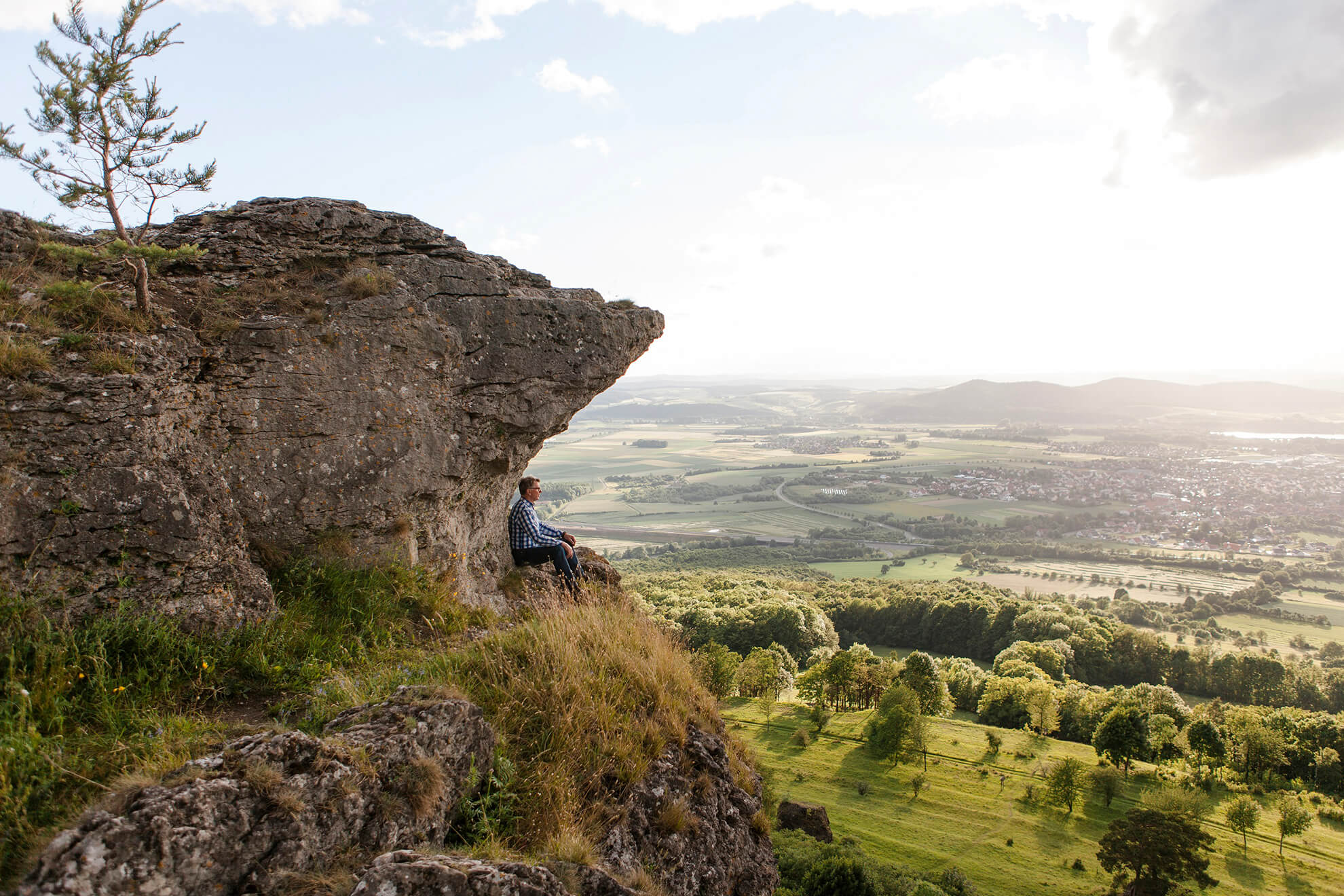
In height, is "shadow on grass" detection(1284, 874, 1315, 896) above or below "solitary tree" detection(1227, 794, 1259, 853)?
below

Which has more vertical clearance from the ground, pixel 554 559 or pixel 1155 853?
pixel 554 559

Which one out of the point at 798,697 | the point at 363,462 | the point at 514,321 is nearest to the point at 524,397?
the point at 514,321

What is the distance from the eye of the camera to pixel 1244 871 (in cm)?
3697

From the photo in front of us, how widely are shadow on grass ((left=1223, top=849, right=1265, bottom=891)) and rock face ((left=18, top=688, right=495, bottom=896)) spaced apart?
50.8 metres

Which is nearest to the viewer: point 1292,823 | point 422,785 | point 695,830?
point 422,785

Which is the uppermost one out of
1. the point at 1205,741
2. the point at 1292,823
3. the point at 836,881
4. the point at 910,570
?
the point at 836,881

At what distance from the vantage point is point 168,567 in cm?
679

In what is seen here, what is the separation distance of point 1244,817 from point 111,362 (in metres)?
58.1

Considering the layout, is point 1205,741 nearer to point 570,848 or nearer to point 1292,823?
point 1292,823

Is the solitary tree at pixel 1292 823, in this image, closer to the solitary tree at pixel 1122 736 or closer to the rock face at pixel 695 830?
the solitary tree at pixel 1122 736

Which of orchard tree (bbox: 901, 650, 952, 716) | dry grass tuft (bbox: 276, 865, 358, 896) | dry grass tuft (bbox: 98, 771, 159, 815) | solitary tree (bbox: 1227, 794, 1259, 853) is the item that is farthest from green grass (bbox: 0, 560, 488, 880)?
orchard tree (bbox: 901, 650, 952, 716)

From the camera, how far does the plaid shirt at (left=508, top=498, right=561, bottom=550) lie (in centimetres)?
1223

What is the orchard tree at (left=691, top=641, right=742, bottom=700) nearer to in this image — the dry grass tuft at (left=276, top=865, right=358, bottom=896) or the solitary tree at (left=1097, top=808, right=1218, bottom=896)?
the dry grass tuft at (left=276, top=865, right=358, bottom=896)

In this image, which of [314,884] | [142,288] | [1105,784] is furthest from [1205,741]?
[142,288]
